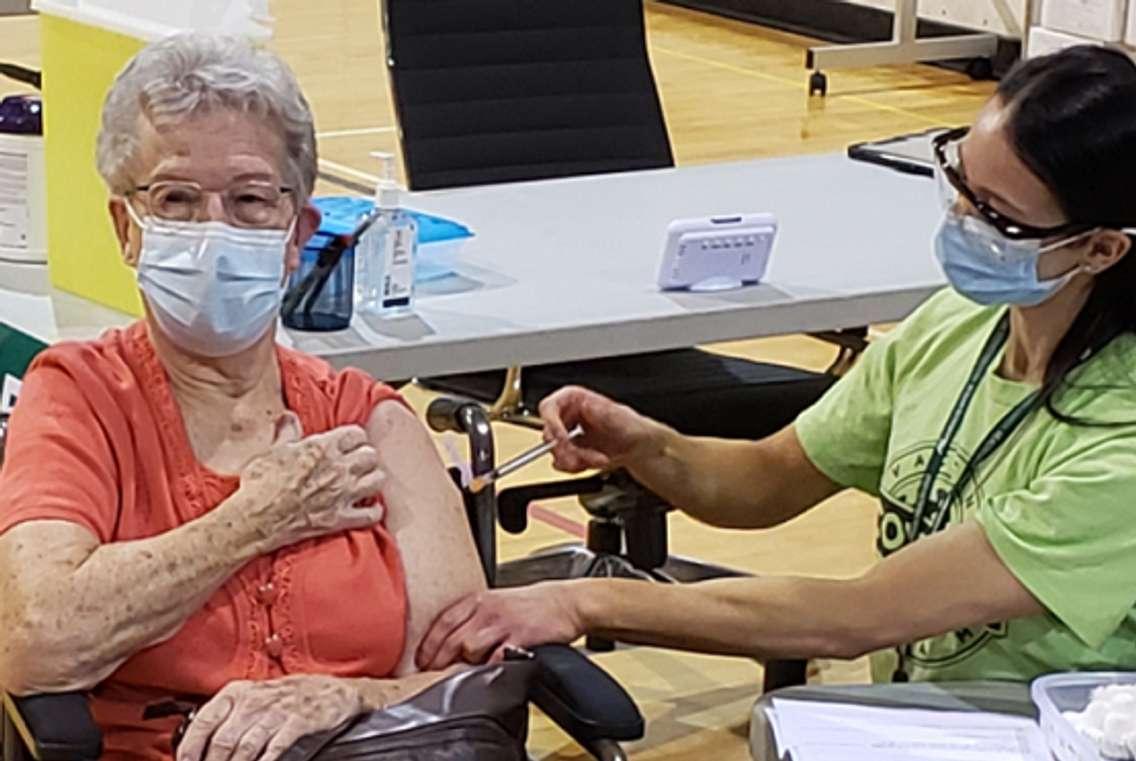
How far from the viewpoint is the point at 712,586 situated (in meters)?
2.19

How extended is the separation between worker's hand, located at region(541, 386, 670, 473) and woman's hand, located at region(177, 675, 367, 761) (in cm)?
58

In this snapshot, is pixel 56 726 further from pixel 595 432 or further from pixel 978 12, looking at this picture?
pixel 978 12

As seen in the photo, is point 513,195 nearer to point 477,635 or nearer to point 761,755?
point 477,635

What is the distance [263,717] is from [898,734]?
0.56 metres

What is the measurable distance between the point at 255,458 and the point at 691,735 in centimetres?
140

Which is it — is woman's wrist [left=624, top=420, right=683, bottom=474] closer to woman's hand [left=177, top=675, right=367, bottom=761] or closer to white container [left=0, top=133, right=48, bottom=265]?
woman's hand [left=177, top=675, right=367, bottom=761]

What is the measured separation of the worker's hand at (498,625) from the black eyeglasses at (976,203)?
54cm

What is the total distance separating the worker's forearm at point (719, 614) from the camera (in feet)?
7.00

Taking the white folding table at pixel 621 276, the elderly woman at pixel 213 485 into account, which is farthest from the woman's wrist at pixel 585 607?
the white folding table at pixel 621 276

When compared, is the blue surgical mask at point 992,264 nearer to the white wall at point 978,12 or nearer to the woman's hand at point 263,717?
the woman's hand at point 263,717

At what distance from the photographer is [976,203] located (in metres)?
2.14

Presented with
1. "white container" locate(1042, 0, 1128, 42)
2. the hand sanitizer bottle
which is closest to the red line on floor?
the hand sanitizer bottle

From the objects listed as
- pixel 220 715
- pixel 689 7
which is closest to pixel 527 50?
A: pixel 220 715

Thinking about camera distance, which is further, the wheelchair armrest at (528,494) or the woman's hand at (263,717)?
the wheelchair armrest at (528,494)
